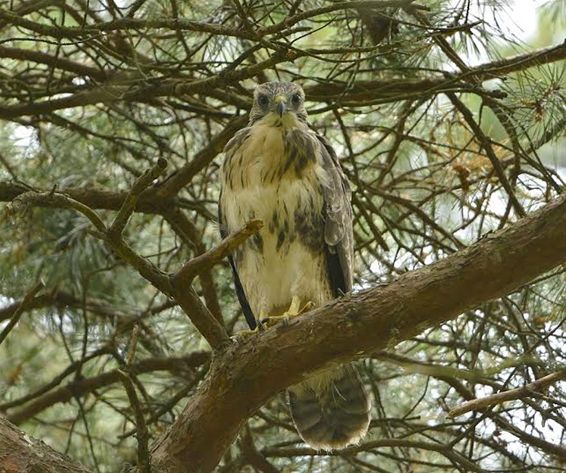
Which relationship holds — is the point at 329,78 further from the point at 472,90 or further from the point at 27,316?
the point at 27,316

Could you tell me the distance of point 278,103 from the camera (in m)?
4.45

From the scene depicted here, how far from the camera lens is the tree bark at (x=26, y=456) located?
2912 millimetres

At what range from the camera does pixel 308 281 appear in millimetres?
4480

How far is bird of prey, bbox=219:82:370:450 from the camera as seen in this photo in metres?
4.40

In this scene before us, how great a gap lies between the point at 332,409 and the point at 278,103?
144cm

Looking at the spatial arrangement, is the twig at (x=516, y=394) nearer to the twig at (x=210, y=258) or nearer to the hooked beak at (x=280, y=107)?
the twig at (x=210, y=258)

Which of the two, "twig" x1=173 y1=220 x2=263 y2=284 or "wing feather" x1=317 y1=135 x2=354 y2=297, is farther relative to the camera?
"wing feather" x1=317 y1=135 x2=354 y2=297

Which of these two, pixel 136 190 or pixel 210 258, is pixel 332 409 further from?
pixel 136 190

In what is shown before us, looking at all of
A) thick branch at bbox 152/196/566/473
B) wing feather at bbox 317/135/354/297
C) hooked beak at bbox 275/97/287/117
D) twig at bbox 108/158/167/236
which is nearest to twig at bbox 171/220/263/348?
thick branch at bbox 152/196/566/473

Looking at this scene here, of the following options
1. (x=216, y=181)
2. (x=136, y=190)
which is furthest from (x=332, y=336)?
(x=216, y=181)

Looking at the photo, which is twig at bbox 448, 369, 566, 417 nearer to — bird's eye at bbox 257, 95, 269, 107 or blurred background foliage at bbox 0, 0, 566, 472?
blurred background foliage at bbox 0, 0, 566, 472

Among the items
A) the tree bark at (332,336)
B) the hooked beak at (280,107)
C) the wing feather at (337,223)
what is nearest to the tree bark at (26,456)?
the tree bark at (332,336)

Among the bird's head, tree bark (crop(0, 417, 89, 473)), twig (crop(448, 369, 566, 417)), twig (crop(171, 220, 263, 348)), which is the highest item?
the bird's head

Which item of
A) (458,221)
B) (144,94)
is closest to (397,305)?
(144,94)
